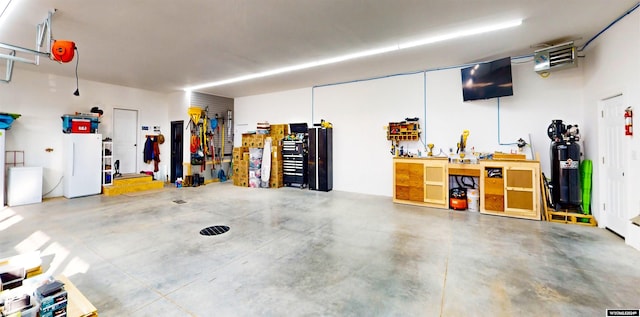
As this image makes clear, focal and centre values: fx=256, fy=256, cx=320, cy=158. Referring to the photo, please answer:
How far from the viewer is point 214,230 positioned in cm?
409

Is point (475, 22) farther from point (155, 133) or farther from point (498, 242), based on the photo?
point (155, 133)

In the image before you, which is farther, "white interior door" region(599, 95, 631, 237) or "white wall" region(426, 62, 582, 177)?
"white wall" region(426, 62, 582, 177)

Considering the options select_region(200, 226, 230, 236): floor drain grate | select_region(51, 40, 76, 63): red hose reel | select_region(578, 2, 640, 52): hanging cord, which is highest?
select_region(578, 2, 640, 52): hanging cord

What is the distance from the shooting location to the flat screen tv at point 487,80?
501 cm

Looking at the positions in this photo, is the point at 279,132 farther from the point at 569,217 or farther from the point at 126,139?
the point at 569,217

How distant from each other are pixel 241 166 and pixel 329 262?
19.9ft

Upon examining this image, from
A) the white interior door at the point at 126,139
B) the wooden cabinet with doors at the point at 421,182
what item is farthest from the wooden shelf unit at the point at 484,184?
the white interior door at the point at 126,139

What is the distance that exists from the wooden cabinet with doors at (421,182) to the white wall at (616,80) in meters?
2.32

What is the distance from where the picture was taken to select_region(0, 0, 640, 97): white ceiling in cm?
329

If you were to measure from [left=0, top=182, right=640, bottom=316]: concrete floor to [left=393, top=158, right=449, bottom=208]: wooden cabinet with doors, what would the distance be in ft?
1.43

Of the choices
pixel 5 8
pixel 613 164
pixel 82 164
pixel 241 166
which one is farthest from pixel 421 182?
pixel 82 164

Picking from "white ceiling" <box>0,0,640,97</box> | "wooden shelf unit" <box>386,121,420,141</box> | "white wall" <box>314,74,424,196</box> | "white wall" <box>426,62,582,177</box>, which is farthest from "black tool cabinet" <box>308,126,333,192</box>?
"white wall" <box>426,62,582,177</box>

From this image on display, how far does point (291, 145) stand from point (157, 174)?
198 inches

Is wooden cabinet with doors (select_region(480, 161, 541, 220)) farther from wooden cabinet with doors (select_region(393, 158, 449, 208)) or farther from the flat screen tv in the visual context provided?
the flat screen tv
